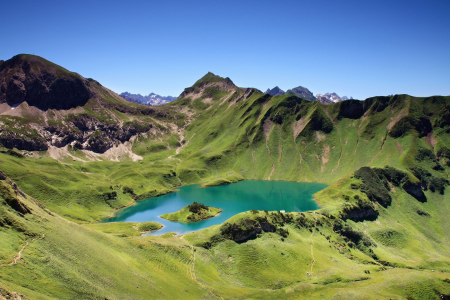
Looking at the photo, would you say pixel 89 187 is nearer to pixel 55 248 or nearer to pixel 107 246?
pixel 107 246

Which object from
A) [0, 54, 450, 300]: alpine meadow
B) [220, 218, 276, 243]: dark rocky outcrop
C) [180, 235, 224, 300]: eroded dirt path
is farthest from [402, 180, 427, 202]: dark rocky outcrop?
[180, 235, 224, 300]: eroded dirt path

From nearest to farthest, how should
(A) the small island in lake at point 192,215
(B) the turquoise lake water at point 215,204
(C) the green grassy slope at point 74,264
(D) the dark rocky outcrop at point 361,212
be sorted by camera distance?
(C) the green grassy slope at point 74,264
(D) the dark rocky outcrop at point 361,212
(A) the small island in lake at point 192,215
(B) the turquoise lake water at point 215,204

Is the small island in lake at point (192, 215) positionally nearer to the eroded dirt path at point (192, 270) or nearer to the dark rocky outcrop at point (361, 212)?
the eroded dirt path at point (192, 270)

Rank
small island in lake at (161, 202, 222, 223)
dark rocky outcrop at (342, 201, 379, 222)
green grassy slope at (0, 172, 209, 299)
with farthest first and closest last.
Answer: small island in lake at (161, 202, 222, 223) < dark rocky outcrop at (342, 201, 379, 222) < green grassy slope at (0, 172, 209, 299)

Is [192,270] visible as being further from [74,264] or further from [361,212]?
[361,212]

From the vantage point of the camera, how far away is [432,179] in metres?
170

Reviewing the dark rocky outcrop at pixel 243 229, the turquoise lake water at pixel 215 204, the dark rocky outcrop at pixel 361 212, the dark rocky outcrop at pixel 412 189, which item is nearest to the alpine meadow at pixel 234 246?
the dark rocky outcrop at pixel 243 229

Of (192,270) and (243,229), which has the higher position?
(243,229)

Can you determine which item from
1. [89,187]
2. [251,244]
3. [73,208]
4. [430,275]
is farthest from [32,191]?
[430,275]

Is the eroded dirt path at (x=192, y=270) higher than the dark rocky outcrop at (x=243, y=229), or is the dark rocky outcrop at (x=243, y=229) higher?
the dark rocky outcrop at (x=243, y=229)

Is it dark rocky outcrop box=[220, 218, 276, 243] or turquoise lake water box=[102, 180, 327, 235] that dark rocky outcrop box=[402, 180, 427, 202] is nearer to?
turquoise lake water box=[102, 180, 327, 235]

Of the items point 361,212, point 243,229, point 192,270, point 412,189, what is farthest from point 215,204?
point 412,189

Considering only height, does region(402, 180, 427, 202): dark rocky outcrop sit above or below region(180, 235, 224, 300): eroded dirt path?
above

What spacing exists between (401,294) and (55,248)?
80573 millimetres
